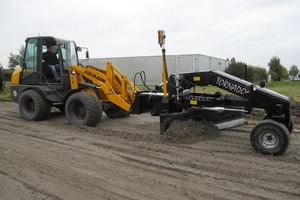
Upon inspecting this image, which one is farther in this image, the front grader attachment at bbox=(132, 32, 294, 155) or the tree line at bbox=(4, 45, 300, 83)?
the tree line at bbox=(4, 45, 300, 83)

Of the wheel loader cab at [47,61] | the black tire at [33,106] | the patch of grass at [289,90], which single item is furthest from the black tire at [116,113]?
the patch of grass at [289,90]

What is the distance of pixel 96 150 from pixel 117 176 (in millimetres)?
1537

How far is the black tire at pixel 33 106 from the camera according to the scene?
368 inches

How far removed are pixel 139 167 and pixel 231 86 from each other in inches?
95.5

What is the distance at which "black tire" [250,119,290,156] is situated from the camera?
17.6 ft

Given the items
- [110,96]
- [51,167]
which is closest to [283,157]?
[51,167]

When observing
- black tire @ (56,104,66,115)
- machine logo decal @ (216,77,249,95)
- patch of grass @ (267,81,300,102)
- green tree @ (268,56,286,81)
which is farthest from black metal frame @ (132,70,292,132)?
green tree @ (268,56,286,81)

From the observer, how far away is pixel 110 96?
28.3 feet

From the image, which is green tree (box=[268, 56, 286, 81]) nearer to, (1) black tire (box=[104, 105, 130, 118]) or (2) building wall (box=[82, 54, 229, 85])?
(2) building wall (box=[82, 54, 229, 85])

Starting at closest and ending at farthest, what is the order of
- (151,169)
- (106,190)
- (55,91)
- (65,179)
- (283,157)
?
(106,190), (65,179), (151,169), (283,157), (55,91)

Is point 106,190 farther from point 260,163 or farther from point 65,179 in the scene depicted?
point 260,163

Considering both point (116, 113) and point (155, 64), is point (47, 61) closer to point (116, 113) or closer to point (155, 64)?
point (116, 113)

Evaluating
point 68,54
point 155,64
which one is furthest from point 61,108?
point 155,64

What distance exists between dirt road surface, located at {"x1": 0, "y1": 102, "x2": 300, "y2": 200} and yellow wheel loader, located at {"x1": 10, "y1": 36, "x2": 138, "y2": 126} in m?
1.21
